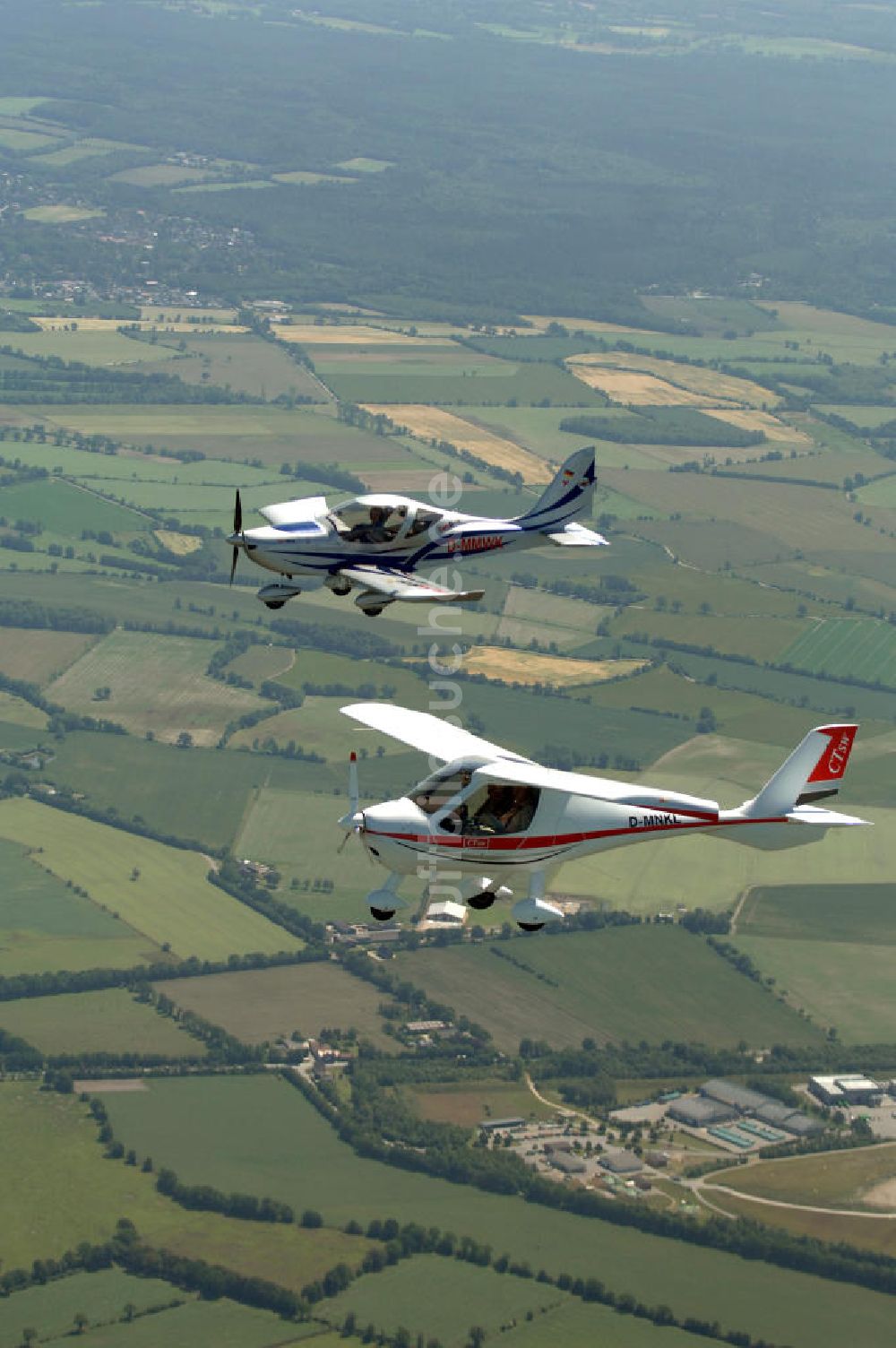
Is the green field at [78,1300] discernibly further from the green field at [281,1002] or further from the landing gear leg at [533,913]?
the landing gear leg at [533,913]

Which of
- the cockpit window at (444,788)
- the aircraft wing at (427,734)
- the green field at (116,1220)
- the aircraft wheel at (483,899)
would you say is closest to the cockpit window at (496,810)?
the cockpit window at (444,788)

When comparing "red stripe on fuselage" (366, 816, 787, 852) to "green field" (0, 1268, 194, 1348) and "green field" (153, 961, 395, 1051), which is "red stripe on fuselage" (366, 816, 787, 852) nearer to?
"green field" (0, 1268, 194, 1348)

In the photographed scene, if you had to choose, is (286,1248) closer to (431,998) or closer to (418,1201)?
(418,1201)

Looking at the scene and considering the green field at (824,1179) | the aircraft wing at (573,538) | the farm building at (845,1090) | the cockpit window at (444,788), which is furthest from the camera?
the farm building at (845,1090)

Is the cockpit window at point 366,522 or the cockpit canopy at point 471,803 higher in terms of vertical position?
the cockpit window at point 366,522

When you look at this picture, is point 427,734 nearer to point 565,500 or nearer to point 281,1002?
point 565,500

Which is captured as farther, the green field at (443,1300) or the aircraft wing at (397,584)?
the green field at (443,1300)

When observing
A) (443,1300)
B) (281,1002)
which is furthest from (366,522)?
(281,1002)

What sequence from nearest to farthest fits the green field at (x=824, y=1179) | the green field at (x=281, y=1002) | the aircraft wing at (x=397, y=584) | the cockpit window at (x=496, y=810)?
the cockpit window at (x=496, y=810) → the aircraft wing at (x=397, y=584) → the green field at (x=824, y=1179) → the green field at (x=281, y=1002)
